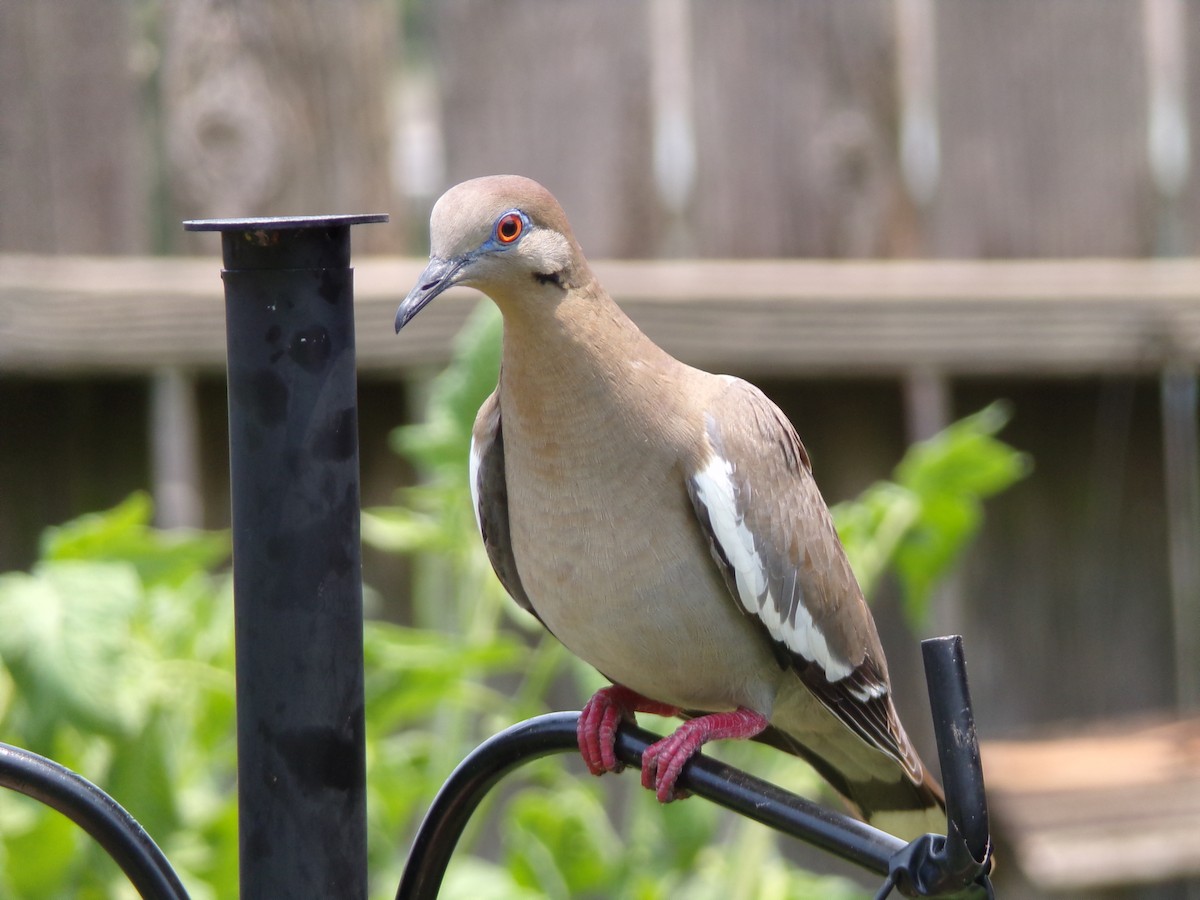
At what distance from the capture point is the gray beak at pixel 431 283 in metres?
1.79

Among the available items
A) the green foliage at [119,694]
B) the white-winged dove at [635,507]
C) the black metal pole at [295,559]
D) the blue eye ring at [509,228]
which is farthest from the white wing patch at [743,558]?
the green foliage at [119,694]

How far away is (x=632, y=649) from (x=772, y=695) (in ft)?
1.04

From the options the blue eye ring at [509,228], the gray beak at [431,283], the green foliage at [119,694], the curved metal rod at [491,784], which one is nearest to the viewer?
the curved metal rod at [491,784]

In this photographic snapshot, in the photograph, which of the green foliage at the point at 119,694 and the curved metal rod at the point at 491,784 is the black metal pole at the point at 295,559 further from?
the green foliage at the point at 119,694

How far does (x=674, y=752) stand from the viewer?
1.98m

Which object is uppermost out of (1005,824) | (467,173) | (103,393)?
(467,173)

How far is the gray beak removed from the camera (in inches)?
70.4

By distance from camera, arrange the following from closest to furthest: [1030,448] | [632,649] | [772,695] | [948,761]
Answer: [948,761] < [632,649] < [772,695] < [1030,448]

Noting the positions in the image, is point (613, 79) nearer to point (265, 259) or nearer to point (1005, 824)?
point (1005, 824)

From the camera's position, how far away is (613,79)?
3.61 metres

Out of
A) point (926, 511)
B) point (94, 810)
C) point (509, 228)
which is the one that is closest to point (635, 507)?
point (509, 228)

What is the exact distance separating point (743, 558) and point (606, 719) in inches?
12.1

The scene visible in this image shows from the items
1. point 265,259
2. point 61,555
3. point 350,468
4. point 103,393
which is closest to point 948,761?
Answer: point 350,468

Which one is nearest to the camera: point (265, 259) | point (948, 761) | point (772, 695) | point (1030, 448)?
point (948, 761)
